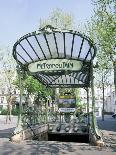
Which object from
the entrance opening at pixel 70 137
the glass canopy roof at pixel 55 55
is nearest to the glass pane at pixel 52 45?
the glass canopy roof at pixel 55 55

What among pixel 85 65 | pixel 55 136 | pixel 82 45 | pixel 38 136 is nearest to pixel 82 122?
pixel 55 136

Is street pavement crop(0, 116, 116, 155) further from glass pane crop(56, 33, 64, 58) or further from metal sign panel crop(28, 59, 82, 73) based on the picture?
glass pane crop(56, 33, 64, 58)

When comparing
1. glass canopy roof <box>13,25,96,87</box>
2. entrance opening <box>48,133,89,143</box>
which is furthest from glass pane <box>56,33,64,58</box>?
entrance opening <box>48,133,89,143</box>

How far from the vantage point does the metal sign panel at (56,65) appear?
47.8ft

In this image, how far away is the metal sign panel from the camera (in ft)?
47.8

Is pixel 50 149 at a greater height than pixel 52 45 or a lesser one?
lesser

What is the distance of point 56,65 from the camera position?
14.6m

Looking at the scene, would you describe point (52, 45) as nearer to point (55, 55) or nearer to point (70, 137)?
point (55, 55)

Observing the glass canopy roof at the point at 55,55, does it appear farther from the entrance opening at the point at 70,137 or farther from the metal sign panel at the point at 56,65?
the entrance opening at the point at 70,137

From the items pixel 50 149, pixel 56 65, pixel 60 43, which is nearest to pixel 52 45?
pixel 60 43

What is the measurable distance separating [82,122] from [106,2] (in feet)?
26.3

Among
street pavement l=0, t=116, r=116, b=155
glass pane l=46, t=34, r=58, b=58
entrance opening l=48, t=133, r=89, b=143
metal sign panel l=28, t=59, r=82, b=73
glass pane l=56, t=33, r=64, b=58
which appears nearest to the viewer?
street pavement l=0, t=116, r=116, b=155

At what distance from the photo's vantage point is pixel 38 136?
1806 cm

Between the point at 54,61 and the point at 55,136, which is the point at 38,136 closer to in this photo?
the point at 55,136
